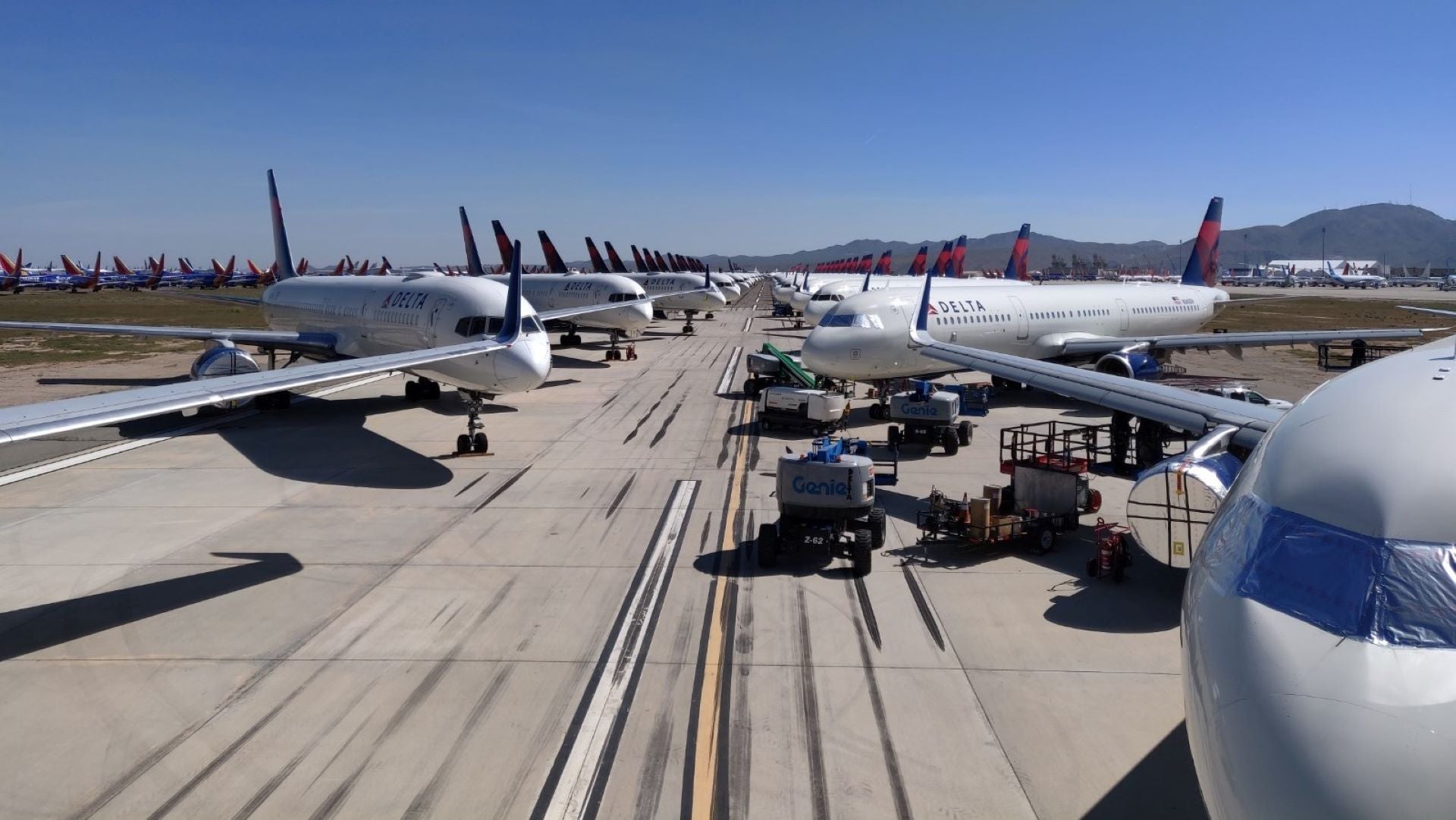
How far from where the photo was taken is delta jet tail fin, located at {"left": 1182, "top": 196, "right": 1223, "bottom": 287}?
4450 cm

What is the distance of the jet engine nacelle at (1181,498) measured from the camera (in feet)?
39.8

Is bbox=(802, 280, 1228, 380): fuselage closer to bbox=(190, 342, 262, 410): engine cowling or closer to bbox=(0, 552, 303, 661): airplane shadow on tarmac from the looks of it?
bbox=(190, 342, 262, 410): engine cowling

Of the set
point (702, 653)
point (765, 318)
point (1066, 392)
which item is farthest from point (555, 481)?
point (765, 318)

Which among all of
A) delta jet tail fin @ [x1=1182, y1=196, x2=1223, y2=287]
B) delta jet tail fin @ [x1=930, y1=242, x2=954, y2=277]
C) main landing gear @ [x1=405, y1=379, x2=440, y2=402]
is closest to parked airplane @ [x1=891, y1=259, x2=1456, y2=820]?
main landing gear @ [x1=405, y1=379, x2=440, y2=402]

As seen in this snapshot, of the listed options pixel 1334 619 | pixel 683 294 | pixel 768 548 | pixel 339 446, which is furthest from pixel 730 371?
pixel 1334 619

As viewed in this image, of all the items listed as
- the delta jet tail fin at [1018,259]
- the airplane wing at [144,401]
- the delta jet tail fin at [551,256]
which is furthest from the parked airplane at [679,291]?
the airplane wing at [144,401]

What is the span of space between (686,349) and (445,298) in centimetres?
2818

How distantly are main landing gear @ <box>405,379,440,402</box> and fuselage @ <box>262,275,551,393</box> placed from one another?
2289mm

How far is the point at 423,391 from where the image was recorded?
1316 inches

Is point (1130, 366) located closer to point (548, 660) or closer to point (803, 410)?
point (803, 410)

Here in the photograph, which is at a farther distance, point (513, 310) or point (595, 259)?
point (595, 259)

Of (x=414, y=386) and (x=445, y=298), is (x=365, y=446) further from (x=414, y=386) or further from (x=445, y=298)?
(x=414, y=386)

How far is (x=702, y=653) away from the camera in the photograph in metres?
12.0

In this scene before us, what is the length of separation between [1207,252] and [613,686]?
4529 centimetres
